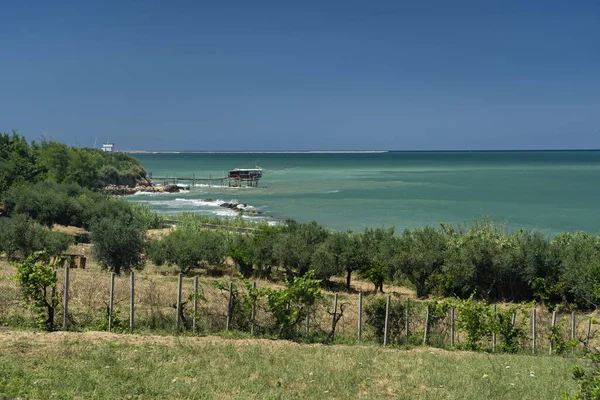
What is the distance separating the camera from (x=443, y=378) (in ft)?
39.3

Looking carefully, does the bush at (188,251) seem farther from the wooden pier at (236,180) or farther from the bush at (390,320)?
the wooden pier at (236,180)

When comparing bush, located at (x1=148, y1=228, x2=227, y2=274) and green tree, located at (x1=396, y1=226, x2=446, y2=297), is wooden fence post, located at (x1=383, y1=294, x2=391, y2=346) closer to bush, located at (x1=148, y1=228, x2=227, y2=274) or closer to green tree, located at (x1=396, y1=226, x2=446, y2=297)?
green tree, located at (x1=396, y1=226, x2=446, y2=297)

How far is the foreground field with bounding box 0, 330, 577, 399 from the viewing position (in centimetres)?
1030

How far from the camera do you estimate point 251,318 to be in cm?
1559

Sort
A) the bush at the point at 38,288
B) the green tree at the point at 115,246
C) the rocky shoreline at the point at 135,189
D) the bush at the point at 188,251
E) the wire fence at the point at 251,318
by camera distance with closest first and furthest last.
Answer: the bush at the point at 38,288 < the wire fence at the point at 251,318 < the green tree at the point at 115,246 < the bush at the point at 188,251 < the rocky shoreline at the point at 135,189

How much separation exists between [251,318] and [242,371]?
3.92 m

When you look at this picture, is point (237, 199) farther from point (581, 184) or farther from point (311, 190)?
point (581, 184)

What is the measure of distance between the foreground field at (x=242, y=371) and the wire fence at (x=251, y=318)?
40.0 inches

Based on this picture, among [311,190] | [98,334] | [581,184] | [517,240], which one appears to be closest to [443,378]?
[98,334]

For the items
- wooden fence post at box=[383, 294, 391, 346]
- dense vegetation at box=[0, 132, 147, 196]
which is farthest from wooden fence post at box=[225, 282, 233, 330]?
dense vegetation at box=[0, 132, 147, 196]

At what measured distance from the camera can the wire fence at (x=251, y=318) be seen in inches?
595

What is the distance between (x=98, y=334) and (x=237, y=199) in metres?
78.9

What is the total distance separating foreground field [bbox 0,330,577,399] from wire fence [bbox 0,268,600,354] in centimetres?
102

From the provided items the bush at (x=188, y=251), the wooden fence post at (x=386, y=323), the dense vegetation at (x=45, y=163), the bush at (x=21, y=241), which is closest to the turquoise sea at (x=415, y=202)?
the dense vegetation at (x=45, y=163)
